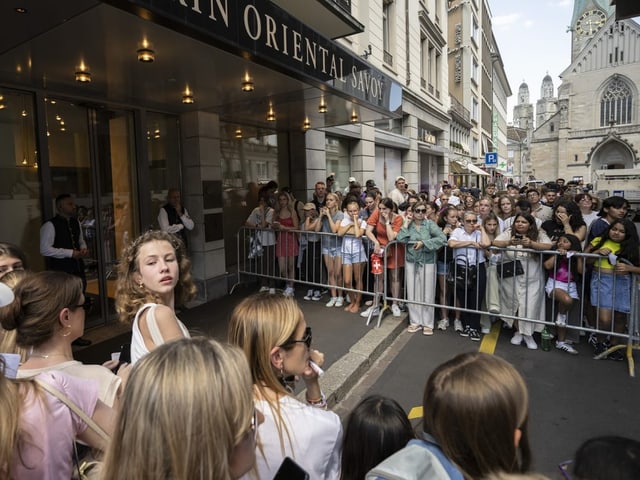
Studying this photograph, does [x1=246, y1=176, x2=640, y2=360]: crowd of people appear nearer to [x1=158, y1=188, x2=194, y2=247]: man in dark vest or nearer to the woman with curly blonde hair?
[x1=158, y1=188, x2=194, y2=247]: man in dark vest

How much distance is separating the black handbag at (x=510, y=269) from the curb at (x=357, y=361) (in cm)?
162

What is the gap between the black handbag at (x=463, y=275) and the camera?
5.85 metres

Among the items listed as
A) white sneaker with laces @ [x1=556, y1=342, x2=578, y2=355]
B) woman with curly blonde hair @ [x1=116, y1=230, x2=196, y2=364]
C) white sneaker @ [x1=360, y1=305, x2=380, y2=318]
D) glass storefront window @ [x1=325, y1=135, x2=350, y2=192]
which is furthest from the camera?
glass storefront window @ [x1=325, y1=135, x2=350, y2=192]

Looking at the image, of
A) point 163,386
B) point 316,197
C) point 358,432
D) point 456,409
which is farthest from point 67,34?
point 316,197

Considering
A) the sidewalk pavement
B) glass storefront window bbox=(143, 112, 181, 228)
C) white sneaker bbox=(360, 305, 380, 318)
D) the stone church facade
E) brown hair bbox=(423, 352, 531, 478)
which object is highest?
the stone church facade

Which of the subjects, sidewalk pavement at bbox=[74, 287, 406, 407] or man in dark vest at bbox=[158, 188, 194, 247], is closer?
sidewalk pavement at bbox=[74, 287, 406, 407]

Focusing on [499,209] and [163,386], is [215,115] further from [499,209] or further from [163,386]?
[163,386]

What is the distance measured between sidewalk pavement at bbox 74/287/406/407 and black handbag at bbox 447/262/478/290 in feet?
3.34

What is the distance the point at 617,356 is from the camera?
16.4 ft

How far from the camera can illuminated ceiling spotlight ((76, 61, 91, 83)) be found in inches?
185

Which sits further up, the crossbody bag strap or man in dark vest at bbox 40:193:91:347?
man in dark vest at bbox 40:193:91:347

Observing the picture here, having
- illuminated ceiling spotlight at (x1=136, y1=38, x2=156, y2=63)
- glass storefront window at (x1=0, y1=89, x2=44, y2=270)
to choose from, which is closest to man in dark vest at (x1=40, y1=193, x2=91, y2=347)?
glass storefront window at (x1=0, y1=89, x2=44, y2=270)

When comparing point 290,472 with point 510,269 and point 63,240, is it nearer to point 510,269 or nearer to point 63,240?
point 510,269

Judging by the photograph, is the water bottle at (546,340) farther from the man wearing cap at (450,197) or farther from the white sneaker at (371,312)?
the man wearing cap at (450,197)
